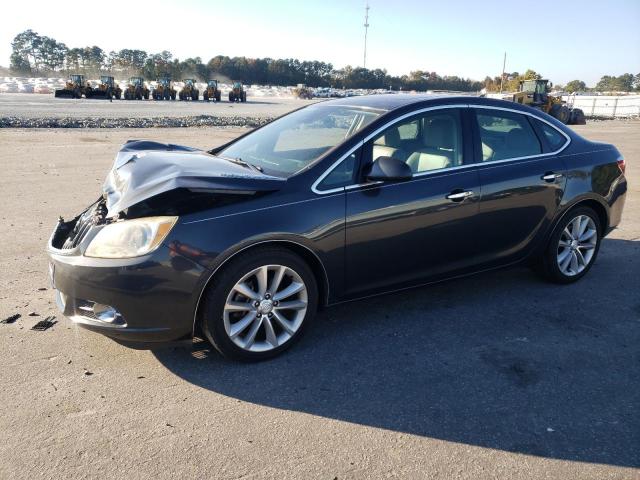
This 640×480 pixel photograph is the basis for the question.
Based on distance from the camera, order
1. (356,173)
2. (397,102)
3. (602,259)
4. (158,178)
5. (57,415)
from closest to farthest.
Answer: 1. (57,415)
2. (158,178)
3. (356,173)
4. (397,102)
5. (602,259)

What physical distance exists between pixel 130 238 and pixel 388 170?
1730 millimetres

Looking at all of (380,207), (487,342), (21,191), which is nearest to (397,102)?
(380,207)

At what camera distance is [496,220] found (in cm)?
454

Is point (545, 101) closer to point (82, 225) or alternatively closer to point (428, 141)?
point (428, 141)

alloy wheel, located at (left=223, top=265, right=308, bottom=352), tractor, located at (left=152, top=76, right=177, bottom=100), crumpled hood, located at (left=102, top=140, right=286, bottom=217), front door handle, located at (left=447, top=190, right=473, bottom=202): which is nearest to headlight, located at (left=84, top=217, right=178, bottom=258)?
crumpled hood, located at (left=102, top=140, right=286, bottom=217)

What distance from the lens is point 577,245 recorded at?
5223 mm

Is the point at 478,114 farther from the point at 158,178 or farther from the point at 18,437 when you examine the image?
the point at 18,437

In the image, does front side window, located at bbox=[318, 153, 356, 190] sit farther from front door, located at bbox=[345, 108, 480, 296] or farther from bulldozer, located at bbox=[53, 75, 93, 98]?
bulldozer, located at bbox=[53, 75, 93, 98]

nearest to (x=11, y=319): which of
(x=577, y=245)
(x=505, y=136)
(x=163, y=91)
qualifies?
(x=505, y=136)

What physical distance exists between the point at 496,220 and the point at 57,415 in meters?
3.45

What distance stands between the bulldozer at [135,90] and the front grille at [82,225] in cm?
4977

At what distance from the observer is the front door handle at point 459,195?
4254 millimetres

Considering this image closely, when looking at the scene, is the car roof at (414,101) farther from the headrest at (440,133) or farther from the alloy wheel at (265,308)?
the alloy wheel at (265,308)

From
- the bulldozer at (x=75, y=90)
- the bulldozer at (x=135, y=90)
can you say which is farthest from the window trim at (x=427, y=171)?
the bulldozer at (x=135, y=90)
